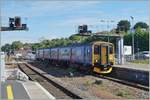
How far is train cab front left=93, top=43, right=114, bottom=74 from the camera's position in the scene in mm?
34969

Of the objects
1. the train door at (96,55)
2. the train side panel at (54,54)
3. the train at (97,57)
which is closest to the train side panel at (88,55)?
the train at (97,57)

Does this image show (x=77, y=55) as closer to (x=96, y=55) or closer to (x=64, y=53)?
(x=96, y=55)

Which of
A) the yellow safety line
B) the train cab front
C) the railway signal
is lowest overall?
the yellow safety line

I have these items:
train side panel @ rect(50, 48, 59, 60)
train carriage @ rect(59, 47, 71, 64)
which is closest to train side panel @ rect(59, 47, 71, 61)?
train carriage @ rect(59, 47, 71, 64)

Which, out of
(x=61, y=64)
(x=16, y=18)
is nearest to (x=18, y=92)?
(x=16, y=18)

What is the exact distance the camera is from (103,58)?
1391 inches

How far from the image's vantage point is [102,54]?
3534 centimetres

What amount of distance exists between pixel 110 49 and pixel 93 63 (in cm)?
197

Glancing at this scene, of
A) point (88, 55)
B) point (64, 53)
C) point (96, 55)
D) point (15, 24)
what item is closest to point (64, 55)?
point (64, 53)

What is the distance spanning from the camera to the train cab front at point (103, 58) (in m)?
35.0

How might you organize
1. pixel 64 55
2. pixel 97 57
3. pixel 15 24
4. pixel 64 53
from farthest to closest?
pixel 64 53 < pixel 64 55 < pixel 15 24 < pixel 97 57

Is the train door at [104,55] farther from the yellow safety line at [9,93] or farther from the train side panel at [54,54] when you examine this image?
the train side panel at [54,54]

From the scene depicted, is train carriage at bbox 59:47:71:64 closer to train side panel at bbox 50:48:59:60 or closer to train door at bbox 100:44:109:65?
train side panel at bbox 50:48:59:60

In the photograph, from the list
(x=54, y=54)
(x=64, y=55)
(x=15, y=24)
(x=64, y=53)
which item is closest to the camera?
(x=15, y=24)
